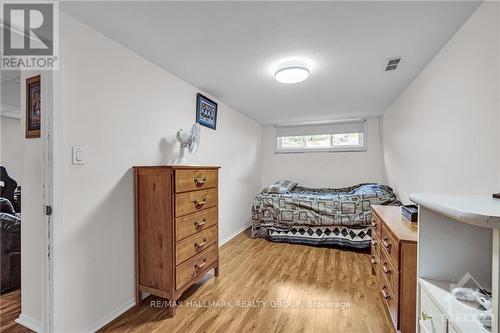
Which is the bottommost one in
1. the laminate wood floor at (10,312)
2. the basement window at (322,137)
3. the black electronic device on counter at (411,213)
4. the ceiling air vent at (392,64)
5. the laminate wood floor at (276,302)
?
the laminate wood floor at (276,302)

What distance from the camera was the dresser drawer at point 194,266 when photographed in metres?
1.71

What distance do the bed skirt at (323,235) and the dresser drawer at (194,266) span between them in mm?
1416

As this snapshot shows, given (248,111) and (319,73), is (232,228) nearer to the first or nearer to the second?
(248,111)

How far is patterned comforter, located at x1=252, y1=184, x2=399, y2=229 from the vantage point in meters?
3.04

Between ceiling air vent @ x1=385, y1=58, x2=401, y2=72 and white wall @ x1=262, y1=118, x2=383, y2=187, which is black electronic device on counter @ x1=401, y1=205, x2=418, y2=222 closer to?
ceiling air vent @ x1=385, y1=58, x2=401, y2=72

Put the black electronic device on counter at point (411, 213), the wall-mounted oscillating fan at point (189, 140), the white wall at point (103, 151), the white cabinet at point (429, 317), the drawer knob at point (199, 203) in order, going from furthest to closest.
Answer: the wall-mounted oscillating fan at point (189, 140), the drawer knob at point (199, 203), the black electronic device on counter at point (411, 213), the white wall at point (103, 151), the white cabinet at point (429, 317)

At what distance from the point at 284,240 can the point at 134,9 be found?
10.4 feet

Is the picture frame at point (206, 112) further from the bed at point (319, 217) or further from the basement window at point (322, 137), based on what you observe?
the basement window at point (322, 137)

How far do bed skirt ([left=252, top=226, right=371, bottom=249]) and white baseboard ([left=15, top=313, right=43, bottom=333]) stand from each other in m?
2.61

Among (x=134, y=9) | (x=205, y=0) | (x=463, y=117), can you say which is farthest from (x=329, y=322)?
(x=134, y=9)

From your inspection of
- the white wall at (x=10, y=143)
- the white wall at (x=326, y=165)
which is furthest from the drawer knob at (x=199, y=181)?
the white wall at (x=326, y=165)

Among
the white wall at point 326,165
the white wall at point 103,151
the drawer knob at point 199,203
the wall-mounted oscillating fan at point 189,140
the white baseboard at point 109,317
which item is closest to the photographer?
the white wall at point 103,151

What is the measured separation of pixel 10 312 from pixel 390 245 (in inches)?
113

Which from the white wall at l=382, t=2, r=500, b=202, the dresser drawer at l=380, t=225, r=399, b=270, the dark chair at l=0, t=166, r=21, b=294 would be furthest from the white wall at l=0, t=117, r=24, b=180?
the white wall at l=382, t=2, r=500, b=202
